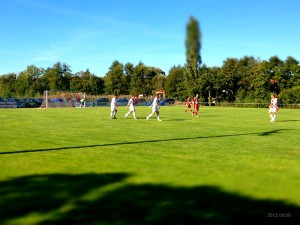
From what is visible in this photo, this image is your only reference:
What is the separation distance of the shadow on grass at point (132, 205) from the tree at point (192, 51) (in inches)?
3005

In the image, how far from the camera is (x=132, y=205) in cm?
502

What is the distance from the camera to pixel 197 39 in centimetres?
8288

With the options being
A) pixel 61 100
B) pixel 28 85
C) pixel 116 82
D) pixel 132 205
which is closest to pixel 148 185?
pixel 132 205

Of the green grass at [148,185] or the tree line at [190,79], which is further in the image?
the tree line at [190,79]

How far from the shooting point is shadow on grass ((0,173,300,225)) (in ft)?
14.7

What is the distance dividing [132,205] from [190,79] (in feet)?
256

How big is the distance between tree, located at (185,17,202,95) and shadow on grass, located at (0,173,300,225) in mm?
76315

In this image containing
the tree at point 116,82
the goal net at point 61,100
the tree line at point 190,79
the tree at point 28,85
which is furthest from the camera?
the tree at point 116,82

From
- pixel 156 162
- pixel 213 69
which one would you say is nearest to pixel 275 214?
pixel 156 162

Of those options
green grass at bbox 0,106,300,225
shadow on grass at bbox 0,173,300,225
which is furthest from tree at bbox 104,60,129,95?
shadow on grass at bbox 0,173,300,225

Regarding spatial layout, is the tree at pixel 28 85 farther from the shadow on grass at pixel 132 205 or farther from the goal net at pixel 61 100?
the shadow on grass at pixel 132 205

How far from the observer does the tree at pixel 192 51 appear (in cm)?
8150

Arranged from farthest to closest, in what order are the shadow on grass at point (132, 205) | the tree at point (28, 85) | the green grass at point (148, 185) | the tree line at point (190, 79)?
the tree at point (28, 85)
the tree line at point (190, 79)
the green grass at point (148, 185)
the shadow on grass at point (132, 205)

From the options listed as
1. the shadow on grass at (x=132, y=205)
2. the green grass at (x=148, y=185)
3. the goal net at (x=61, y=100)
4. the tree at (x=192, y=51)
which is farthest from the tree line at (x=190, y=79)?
the shadow on grass at (x=132, y=205)
